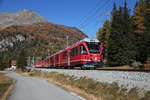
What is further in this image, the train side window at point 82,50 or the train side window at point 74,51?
the train side window at point 74,51

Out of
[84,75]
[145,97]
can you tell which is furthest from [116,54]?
[145,97]

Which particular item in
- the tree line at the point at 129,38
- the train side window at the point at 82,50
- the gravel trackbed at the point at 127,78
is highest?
the tree line at the point at 129,38

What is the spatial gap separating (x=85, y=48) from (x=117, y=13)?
3251 cm

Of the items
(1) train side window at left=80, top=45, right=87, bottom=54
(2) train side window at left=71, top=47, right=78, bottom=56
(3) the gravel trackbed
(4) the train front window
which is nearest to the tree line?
(2) train side window at left=71, top=47, right=78, bottom=56

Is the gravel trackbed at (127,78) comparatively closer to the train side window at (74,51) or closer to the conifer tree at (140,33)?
the train side window at (74,51)

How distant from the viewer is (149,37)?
3253 centimetres

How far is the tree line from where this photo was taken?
36.0 metres

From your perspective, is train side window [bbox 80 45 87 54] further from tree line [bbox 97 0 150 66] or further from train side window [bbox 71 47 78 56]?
tree line [bbox 97 0 150 66]

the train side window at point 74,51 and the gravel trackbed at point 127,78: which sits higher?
the train side window at point 74,51

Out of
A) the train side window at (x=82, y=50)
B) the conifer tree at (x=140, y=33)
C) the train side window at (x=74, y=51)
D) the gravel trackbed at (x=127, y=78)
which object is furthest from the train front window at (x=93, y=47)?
the conifer tree at (x=140, y=33)

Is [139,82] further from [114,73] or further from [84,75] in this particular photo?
[84,75]

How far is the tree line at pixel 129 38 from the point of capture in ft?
118

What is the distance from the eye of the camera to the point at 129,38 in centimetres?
4372

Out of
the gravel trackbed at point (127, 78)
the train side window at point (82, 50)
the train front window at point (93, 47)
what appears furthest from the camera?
the train front window at point (93, 47)
